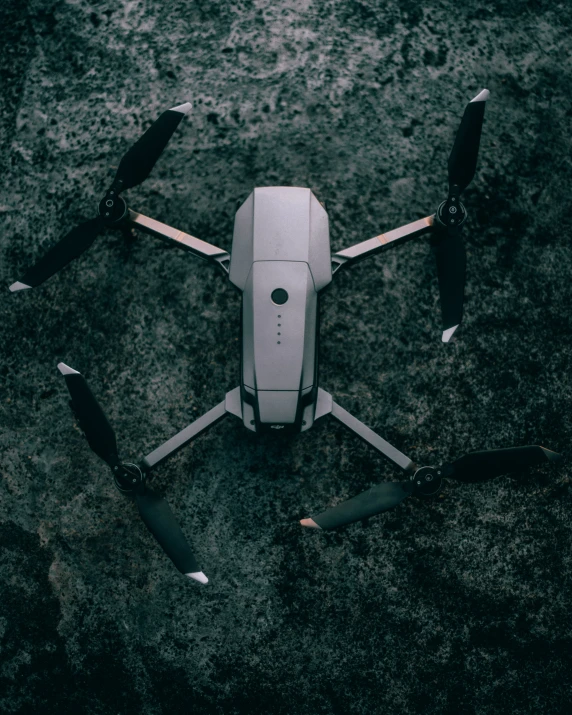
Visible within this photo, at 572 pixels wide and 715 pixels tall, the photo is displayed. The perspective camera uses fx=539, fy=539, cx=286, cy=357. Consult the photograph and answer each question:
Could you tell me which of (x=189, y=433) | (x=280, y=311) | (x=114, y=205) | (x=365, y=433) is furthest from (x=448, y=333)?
(x=114, y=205)

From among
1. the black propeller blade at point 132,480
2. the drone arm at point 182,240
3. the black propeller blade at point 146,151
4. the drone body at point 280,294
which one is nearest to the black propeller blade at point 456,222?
the drone body at point 280,294

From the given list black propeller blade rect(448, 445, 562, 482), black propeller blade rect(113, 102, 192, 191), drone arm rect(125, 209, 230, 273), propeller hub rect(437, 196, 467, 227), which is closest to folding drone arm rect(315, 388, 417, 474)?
black propeller blade rect(448, 445, 562, 482)

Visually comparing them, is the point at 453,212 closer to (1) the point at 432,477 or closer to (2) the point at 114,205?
(1) the point at 432,477

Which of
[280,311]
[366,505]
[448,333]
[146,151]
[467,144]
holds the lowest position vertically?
[366,505]

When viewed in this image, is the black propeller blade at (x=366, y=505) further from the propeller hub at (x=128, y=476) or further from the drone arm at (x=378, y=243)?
the drone arm at (x=378, y=243)

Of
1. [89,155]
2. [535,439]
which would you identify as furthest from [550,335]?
[89,155]

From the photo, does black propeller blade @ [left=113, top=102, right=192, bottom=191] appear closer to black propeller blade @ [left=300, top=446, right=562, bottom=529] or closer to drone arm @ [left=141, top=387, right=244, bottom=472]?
drone arm @ [left=141, top=387, right=244, bottom=472]
